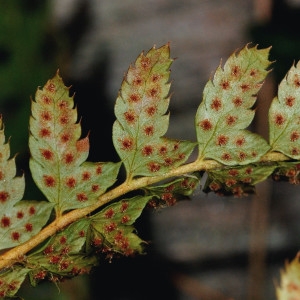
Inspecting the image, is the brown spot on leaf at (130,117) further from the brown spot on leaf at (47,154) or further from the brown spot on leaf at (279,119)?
the brown spot on leaf at (279,119)

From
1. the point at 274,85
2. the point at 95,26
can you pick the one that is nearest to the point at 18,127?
the point at 95,26

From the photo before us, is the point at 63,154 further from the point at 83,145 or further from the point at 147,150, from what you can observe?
the point at 147,150

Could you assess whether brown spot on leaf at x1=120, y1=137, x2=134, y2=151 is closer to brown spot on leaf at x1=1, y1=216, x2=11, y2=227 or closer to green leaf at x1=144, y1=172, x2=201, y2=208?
green leaf at x1=144, y1=172, x2=201, y2=208

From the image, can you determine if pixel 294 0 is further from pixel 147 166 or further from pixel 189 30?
pixel 147 166

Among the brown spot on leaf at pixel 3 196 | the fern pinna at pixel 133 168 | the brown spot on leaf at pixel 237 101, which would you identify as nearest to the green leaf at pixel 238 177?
the fern pinna at pixel 133 168

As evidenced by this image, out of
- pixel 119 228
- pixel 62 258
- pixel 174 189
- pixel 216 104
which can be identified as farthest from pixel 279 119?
pixel 62 258

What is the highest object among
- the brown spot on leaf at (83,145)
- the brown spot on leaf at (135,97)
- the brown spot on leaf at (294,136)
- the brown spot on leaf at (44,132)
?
the brown spot on leaf at (135,97)

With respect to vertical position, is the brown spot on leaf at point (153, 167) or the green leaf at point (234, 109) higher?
the green leaf at point (234, 109)

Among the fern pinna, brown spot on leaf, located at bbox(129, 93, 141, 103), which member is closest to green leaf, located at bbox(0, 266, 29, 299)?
the fern pinna
